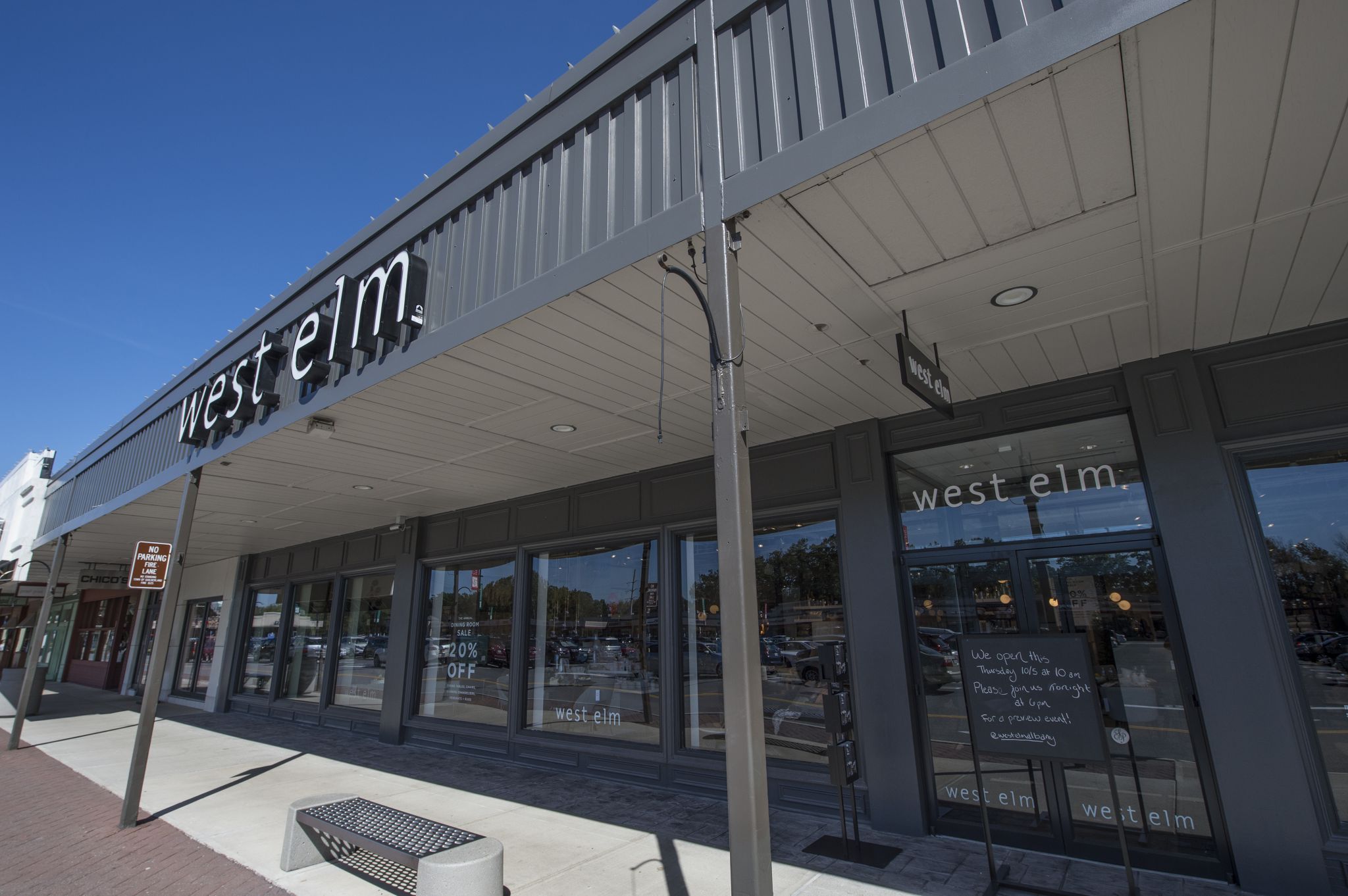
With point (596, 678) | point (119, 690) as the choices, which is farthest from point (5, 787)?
point (119, 690)

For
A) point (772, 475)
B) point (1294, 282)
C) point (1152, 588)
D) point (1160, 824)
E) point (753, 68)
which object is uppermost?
point (753, 68)

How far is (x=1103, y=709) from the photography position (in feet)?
15.0

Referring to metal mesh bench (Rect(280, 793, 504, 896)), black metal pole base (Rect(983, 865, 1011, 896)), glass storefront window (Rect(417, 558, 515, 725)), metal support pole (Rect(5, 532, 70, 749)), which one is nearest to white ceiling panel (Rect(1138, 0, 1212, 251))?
black metal pole base (Rect(983, 865, 1011, 896))

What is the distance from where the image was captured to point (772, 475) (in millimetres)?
6461

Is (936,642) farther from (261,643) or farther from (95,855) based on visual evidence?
(261,643)

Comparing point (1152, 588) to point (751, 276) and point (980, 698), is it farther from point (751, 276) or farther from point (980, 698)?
point (751, 276)

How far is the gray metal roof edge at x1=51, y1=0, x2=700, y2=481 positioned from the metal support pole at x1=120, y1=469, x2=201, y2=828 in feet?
6.53

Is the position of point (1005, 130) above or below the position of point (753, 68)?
below

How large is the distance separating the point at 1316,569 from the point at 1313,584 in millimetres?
98

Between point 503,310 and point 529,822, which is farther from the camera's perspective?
point 529,822

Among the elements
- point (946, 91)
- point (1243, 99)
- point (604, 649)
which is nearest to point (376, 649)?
point (604, 649)

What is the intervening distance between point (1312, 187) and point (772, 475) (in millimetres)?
4273

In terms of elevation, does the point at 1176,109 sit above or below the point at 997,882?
above

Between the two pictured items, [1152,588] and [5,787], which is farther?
[5,787]
